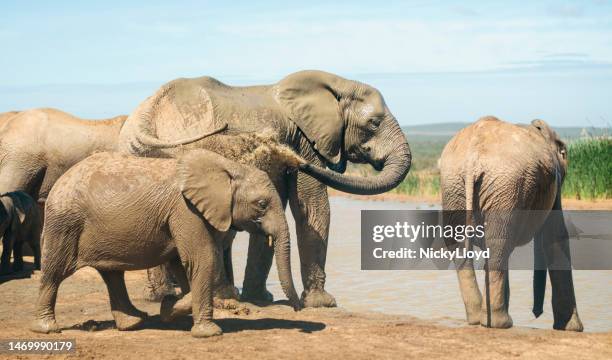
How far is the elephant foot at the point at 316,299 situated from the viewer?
39.0 ft

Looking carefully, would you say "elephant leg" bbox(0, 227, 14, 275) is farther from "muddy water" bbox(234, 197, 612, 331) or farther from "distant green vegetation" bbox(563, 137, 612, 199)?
"distant green vegetation" bbox(563, 137, 612, 199)

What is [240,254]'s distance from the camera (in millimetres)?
19062

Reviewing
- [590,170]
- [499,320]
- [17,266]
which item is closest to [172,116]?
[499,320]

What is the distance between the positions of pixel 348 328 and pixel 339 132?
3074mm

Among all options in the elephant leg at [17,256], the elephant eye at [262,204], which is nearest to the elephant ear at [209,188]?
the elephant eye at [262,204]

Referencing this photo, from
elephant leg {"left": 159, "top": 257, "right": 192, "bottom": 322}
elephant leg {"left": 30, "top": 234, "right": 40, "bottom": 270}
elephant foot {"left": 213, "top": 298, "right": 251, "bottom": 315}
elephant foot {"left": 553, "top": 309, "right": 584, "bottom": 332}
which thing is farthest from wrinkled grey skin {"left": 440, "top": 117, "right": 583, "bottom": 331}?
elephant leg {"left": 30, "top": 234, "right": 40, "bottom": 270}

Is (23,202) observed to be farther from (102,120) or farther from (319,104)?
(319,104)

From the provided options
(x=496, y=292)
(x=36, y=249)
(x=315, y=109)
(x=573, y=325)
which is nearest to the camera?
(x=496, y=292)

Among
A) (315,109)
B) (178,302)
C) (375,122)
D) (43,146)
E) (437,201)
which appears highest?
(315,109)

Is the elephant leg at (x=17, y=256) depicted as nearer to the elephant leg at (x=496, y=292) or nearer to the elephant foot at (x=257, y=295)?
the elephant foot at (x=257, y=295)

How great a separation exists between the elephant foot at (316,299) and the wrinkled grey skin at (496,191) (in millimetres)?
1858

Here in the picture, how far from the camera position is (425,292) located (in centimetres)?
1423

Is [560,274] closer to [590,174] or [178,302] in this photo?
[178,302]

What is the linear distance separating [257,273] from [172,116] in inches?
81.7
